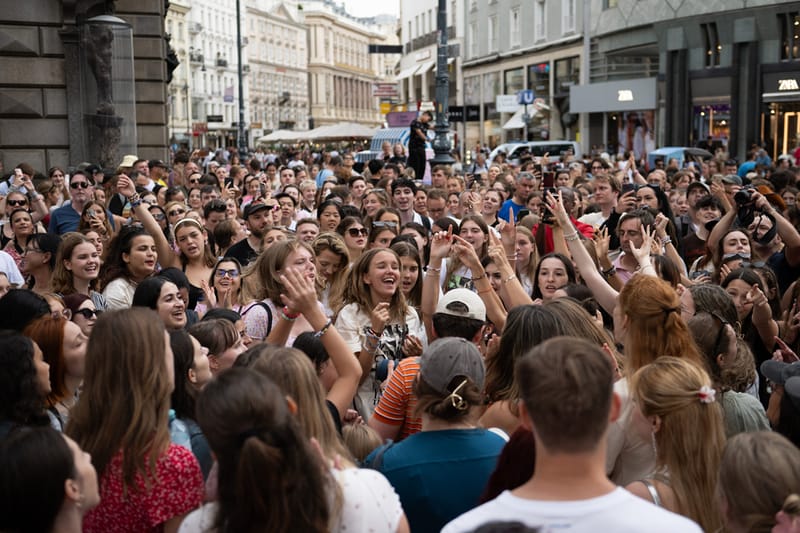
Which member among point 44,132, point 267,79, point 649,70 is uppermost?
point 267,79

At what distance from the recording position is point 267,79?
12031cm

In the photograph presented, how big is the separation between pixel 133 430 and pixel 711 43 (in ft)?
118

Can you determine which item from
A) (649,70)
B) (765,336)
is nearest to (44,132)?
(765,336)

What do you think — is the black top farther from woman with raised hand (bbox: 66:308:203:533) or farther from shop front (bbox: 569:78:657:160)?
shop front (bbox: 569:78:657:160)

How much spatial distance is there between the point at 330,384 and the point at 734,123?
33195mm

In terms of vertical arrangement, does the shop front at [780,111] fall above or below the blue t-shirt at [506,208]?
above

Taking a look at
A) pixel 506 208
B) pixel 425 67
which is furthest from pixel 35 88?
pixel 425 67

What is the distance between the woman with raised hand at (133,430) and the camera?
11.4 ft

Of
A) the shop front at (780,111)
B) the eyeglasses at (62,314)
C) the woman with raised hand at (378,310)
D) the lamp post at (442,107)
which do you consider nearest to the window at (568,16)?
the shop front at (780,111)

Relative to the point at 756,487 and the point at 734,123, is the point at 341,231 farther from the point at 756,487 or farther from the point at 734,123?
the point at 734,123

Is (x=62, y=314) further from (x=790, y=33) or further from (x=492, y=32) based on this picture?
(x=492, y=32)

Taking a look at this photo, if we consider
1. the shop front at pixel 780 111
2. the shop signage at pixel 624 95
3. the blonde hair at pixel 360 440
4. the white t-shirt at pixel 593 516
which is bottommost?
the blonde hair at pixel 360 440

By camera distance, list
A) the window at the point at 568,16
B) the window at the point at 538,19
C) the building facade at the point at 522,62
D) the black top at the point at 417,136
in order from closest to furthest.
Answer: the black top at the point at 417,136
the window at the point at 568,16
the building facade at the point at 522,62
the window at the point at 538,19

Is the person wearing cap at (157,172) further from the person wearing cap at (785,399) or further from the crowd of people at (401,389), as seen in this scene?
the person wearing cap at (785,399)
